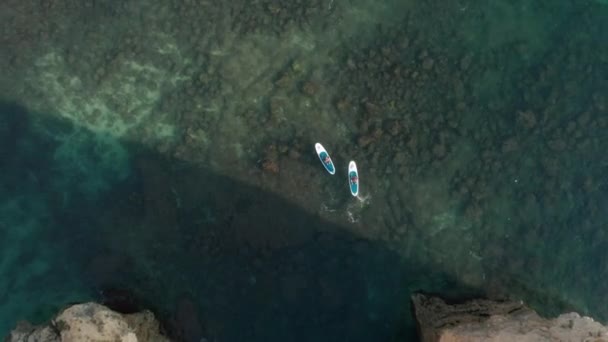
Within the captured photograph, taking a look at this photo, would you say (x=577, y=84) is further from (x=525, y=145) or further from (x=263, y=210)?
(x=263, y=210)

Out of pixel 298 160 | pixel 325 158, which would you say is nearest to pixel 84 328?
pixel 298 160

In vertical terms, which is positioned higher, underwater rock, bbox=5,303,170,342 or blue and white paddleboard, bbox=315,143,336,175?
blue and white paddleboard, bbox=315,143,336,175

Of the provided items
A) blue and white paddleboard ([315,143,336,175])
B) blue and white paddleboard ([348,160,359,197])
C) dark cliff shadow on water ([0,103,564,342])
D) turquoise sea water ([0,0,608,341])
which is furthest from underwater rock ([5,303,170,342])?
blue and white paddleboard ([348,160,359,197])

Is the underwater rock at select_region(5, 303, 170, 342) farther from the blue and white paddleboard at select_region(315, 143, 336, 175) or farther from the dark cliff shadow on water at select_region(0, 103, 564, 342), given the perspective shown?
the blue and white paddleboard at select_region(315, 143, 336, 175)

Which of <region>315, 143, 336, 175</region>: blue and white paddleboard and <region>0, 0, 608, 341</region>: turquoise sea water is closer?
<region>0, 0, 608, 341</region>: turquoise sea water

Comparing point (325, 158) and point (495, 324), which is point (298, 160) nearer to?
point (325, 158)

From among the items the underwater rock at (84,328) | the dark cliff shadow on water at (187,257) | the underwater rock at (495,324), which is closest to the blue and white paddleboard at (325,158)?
the dark cliff shadow on water at (187,257)

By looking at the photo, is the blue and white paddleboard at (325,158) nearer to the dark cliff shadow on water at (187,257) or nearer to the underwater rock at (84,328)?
the dark cliff shadow on water at (187,257)
